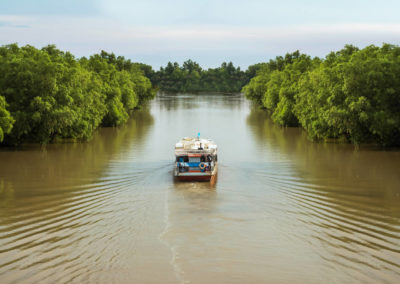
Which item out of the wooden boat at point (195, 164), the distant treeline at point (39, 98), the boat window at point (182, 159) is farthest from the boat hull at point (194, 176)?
the distant treeline at point (39, 98)

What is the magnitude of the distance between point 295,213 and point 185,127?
162 feet

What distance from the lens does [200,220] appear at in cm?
2573

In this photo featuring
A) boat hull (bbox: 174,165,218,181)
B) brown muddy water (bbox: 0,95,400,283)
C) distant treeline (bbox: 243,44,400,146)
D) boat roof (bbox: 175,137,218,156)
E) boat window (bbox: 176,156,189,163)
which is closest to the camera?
brown muddy water (bbox: 0,95,400,283)

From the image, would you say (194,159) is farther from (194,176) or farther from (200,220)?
(200,220)

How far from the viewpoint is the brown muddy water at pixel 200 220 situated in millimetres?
19406

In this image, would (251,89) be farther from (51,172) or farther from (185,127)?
(51,172)

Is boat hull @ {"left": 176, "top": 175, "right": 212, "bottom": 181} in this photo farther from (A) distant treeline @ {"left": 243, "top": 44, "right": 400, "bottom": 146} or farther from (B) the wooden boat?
(A) distant treeline @ {"left": 243, "top": 44, "right": 400, "bottom": 146}

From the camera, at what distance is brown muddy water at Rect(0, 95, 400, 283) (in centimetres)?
1941

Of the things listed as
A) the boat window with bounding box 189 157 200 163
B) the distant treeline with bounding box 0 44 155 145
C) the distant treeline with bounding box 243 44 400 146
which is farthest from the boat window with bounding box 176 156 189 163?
the distant treeline with bounding box 243 44 400 146

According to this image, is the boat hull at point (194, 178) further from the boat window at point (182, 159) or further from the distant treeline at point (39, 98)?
the distant treeline at point (39, 98)

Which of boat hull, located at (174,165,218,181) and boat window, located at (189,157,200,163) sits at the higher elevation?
boat window, located at (189,157,200,163)

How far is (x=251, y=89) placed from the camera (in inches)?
5034

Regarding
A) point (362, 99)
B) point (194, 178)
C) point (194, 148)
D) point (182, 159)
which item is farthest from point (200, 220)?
point (362, 99)

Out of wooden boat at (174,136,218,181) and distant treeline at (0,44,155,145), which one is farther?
distant treeline at (0,44,155,145)
